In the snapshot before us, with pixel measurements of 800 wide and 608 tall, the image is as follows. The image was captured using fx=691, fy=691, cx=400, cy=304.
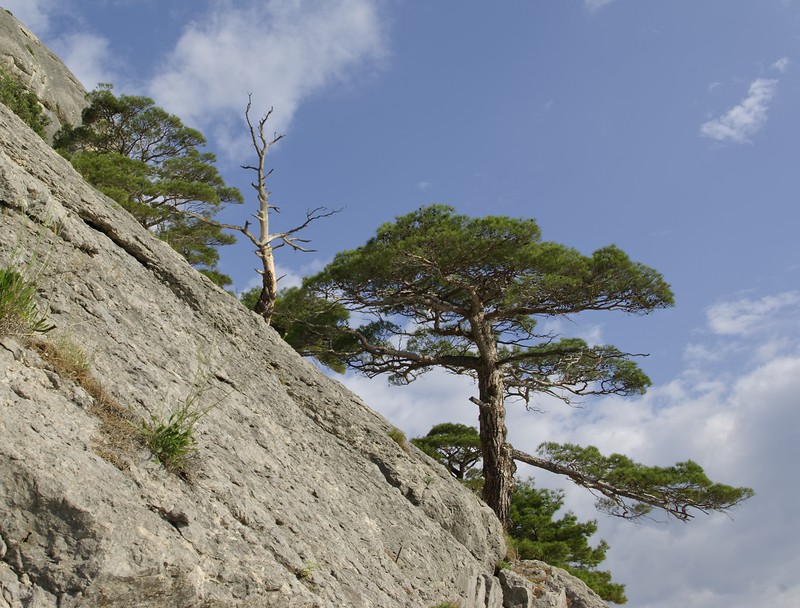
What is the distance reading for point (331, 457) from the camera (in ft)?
20.9

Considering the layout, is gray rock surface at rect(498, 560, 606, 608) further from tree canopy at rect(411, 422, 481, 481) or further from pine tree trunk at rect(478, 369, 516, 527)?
tree canopy at rect(411, 422, 481, 481)

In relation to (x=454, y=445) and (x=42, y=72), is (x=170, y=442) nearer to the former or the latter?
(x=454, y=445)

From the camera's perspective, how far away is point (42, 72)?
27766 millimetres

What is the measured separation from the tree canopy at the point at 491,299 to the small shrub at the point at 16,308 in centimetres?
948

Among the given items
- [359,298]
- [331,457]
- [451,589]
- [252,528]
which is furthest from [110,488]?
[359,298]

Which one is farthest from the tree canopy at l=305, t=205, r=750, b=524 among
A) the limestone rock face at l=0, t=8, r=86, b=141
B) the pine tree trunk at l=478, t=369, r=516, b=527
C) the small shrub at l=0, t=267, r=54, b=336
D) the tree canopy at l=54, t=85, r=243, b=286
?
the limestone rock face at l=0, t=8, r=86, b=141

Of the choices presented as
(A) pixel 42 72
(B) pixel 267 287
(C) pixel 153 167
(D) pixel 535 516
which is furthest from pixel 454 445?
(A) pixel 42 72

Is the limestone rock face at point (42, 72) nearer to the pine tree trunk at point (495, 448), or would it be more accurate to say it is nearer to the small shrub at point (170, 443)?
the pine tree trunk at point (495, 448)

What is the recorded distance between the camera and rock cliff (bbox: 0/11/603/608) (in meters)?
3.18

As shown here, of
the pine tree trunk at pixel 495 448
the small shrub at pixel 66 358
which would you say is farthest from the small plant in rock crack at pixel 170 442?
the pine tree trunk at pixel 495 448

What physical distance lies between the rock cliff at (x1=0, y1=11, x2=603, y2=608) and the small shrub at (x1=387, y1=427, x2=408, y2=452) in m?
0.05

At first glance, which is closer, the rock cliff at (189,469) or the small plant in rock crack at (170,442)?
the rock cliff at (189,469)

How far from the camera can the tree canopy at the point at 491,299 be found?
43.3 ft

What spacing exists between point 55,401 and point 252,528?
4.47 feet
